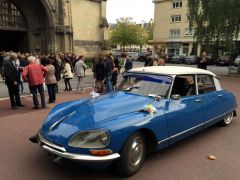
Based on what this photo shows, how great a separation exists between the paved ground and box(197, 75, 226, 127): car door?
47 cm

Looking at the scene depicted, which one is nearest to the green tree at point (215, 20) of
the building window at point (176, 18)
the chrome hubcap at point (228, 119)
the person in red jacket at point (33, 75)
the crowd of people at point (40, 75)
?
the crowd of people at point (40, 75)

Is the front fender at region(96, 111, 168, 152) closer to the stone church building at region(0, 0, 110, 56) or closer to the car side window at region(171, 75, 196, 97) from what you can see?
the car side window at region(171, 75, 196, 97)

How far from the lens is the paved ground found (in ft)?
13.4

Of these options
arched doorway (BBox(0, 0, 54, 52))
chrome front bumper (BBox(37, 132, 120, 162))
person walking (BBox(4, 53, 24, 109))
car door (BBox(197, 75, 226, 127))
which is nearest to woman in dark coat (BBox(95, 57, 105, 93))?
person walking (BBox(4, 53, 24, 109))

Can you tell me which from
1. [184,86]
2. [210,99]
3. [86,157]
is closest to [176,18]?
[210,99]

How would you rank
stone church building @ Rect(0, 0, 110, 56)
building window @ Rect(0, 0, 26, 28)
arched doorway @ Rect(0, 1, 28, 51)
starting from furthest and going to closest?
stone church building @ Rect(0, 0, 110, 56) < arched doorway @ Rect(0, 1, 28, 51) < building window @ Rect(0, 0, 26, 28)

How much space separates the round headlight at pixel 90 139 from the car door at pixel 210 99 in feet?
8.60

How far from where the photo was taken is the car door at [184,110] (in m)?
4.65

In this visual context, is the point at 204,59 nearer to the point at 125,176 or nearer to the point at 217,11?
the point at 217,11

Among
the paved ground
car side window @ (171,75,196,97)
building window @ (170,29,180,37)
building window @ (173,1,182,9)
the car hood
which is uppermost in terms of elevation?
building window @ (173,1,182,9)

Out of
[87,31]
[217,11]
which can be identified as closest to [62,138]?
[217,11]

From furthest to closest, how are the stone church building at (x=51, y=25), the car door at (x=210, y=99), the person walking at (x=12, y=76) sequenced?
the stone church building at (x=51, y=25), the person walking at (x=12, y=76), the car door at (x=210, y=99)

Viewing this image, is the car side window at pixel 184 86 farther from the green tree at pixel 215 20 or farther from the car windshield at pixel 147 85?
the green tree at pixel 215 20

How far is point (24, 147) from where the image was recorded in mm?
5207
